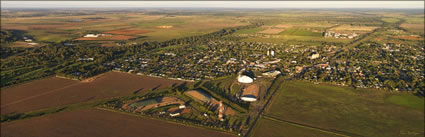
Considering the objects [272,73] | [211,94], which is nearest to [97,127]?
[211,94]

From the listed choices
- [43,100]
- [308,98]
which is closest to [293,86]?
[308,98]

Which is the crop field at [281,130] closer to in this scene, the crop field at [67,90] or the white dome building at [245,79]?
the white dome building at [245,79]

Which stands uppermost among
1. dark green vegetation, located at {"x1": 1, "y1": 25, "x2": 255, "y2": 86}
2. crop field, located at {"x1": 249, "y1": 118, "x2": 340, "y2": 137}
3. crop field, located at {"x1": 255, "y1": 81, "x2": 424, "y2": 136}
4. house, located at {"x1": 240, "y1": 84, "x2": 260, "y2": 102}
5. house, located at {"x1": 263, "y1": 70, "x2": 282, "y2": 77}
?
dark green vegetation, located at {"x1": 1, "y1": 25, "x2": 255, "y2": 86}

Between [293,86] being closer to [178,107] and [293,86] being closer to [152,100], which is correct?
[178,107]

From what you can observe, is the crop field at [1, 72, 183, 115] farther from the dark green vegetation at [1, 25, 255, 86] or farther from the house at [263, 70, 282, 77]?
the house at [263, 70, 282, 77]

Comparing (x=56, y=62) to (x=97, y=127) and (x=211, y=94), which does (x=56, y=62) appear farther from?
(x=211, y=94)

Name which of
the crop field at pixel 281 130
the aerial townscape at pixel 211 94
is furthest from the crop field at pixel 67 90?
the crop field at pixel 281 130

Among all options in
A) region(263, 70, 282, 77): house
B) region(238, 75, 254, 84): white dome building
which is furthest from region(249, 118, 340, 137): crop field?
region(263, 70, 282, 77): house
